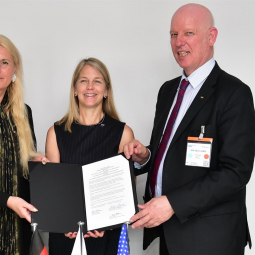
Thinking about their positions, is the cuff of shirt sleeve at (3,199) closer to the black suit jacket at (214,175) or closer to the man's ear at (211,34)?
the black suit jacket at (214,175)

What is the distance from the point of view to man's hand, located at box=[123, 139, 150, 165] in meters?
2.30

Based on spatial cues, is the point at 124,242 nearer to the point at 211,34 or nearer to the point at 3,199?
the point at 3,199

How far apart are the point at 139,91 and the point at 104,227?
1665mm

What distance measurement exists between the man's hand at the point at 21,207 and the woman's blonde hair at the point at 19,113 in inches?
10.3

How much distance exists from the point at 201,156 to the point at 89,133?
0.89m

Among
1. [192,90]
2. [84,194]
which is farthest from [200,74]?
[84,194]

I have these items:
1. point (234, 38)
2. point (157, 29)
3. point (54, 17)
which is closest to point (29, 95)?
point (54, 17)

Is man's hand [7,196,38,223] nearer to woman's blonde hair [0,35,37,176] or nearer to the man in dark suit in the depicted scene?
woman's blonde hair [0,35,37,176]

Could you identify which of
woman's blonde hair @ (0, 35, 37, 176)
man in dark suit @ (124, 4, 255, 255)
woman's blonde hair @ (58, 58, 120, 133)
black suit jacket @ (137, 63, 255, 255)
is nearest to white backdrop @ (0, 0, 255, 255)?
woman's blonde hair @ (58, 58, 120, 133)

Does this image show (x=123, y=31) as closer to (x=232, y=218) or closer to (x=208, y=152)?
(x=208, y=152)

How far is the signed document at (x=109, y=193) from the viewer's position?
2229 mm

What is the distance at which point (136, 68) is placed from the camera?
142 inches

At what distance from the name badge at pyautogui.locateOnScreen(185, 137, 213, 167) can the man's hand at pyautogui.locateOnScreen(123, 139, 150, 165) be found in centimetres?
33

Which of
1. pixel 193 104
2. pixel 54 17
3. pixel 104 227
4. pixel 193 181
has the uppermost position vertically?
pixel 54 17
